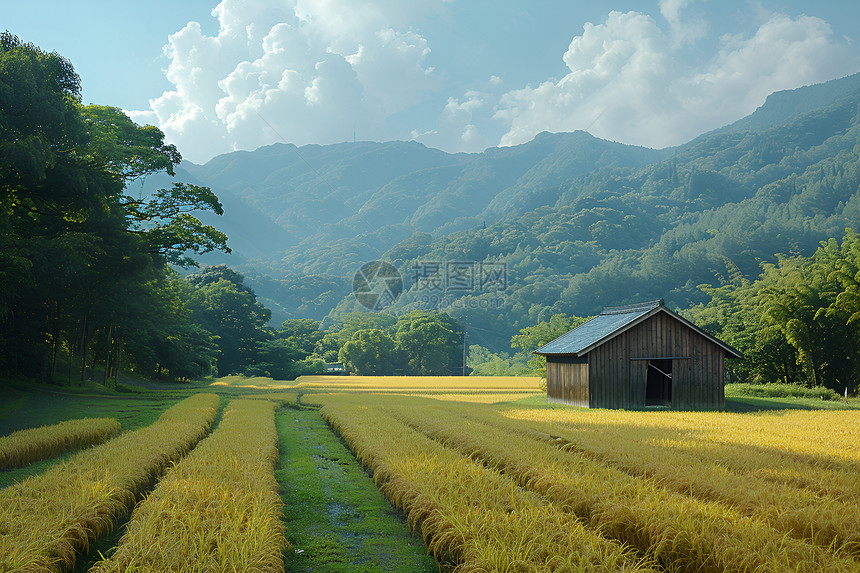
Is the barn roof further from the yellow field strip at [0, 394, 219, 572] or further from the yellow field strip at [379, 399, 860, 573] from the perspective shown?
the yellow field strip at [0, 394, 219, 572]

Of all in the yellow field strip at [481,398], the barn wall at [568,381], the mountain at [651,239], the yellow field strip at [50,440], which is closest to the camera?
the yellow field strip at [50,440]

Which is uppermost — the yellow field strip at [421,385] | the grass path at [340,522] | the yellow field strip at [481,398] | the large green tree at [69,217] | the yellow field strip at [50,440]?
the large green tree at [69,217]

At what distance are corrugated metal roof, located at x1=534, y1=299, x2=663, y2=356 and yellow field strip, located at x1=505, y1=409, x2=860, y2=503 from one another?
4.39 m

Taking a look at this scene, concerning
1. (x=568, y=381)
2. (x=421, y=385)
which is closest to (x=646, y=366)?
(x=568, y=381)

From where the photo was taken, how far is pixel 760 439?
1327cm

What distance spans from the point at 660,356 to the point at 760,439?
11.1 m

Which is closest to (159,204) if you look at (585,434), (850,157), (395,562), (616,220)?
(585,434)

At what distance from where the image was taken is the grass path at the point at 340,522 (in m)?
6.29

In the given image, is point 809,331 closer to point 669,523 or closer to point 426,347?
point 669,523

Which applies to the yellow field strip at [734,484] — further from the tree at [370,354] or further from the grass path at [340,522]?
the tree at [370,354]

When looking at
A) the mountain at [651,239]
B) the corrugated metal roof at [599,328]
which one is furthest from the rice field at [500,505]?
the mountain at [651,239]

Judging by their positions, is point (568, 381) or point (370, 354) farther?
point (370, 354)

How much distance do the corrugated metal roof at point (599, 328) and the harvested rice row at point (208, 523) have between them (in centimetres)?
1820

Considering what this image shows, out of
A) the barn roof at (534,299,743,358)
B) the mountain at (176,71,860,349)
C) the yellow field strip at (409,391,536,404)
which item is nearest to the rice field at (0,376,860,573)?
the barn roof at (534,299,743,358)
